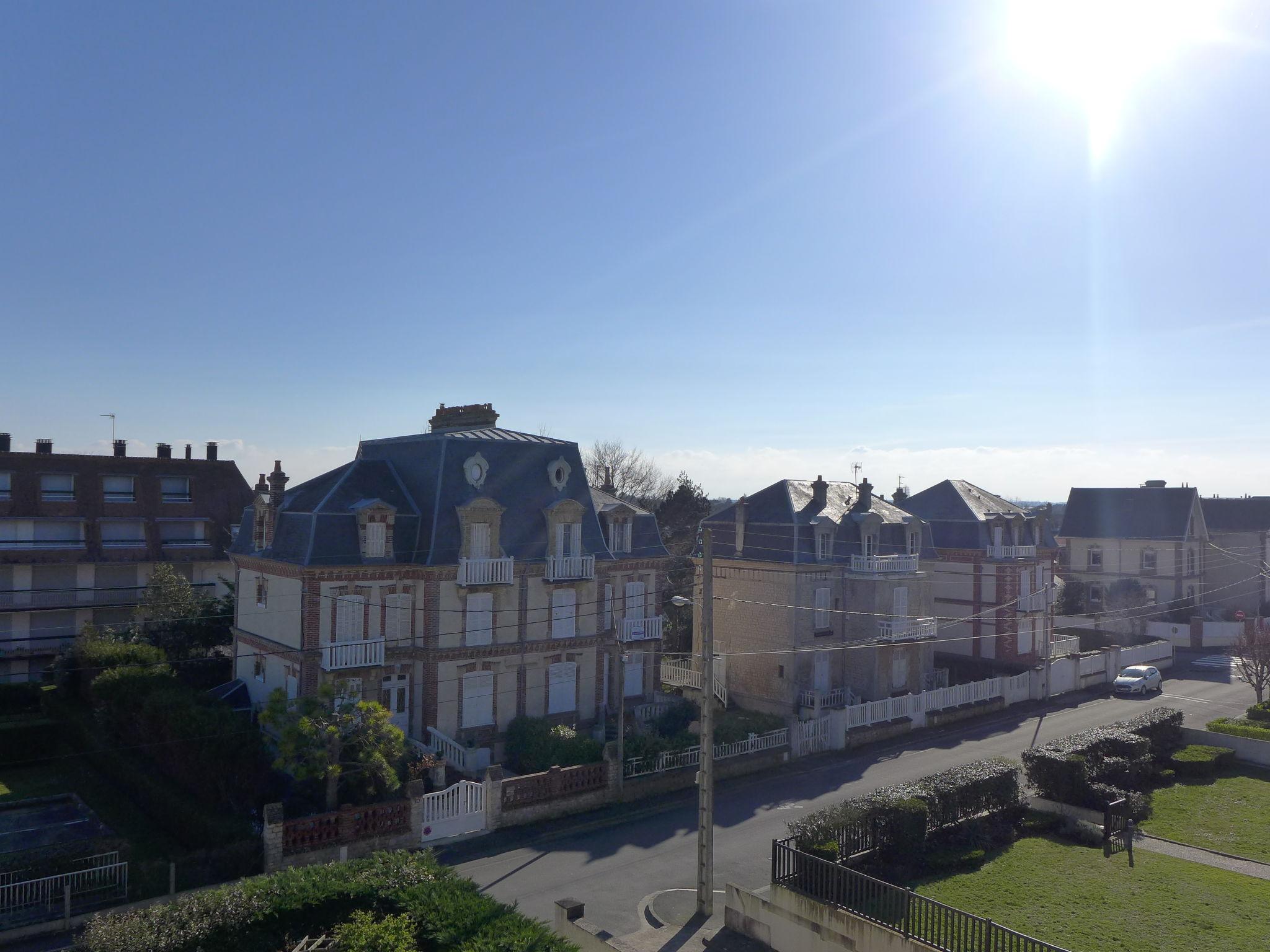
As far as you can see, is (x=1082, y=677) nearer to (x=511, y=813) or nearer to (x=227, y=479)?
(x=511, y=813)

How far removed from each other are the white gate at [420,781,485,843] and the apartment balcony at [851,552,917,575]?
61.8ft

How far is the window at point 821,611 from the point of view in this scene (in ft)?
116

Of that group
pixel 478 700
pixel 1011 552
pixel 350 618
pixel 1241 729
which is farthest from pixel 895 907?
pixel 1011 552

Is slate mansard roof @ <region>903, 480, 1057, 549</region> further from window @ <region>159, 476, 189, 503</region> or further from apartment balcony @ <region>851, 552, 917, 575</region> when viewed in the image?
window @ <region>159, 476, 189, 503</region>

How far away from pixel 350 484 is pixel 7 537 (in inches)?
912

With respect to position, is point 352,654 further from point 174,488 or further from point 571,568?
point 174,488

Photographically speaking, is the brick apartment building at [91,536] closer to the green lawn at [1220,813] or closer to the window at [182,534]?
the window at [182,534]

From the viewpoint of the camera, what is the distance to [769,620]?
35438mm

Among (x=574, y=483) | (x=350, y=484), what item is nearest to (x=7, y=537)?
(x=350, y=484)

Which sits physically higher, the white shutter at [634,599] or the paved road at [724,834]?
the white shutter at [634,599]

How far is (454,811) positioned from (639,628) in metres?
11.4

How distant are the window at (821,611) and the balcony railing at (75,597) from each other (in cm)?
2705

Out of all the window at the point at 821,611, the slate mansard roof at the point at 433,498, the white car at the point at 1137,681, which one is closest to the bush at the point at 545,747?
the slate mansard roof at the point at 433,498

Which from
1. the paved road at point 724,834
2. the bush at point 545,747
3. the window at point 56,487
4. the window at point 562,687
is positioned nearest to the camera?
the paved road at point 724,834
